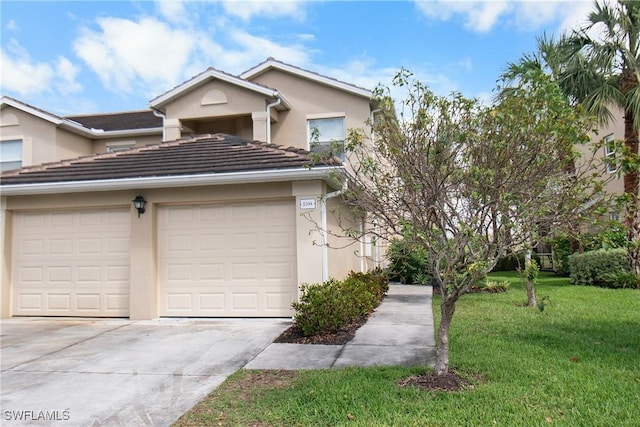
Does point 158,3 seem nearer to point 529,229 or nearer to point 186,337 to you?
point 186,337

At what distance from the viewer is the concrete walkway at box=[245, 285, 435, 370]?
6.11 meters

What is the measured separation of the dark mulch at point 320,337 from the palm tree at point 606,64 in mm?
10001

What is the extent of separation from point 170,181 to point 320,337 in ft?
14.5

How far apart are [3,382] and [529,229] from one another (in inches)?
252

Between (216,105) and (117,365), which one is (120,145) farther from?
(117,365)

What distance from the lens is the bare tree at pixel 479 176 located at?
4742 mm

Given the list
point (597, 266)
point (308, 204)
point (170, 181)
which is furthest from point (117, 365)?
point (597, 266)

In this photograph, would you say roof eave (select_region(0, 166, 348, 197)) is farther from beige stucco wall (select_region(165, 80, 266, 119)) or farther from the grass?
beige stucco wall (select_region(165, 80, 266, 119))

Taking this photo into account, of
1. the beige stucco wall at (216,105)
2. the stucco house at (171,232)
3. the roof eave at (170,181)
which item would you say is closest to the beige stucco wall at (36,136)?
the beige stucco wall at (216,105)

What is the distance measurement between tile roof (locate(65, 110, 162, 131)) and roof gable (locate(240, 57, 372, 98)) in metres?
4.05

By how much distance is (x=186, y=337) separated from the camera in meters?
7.99

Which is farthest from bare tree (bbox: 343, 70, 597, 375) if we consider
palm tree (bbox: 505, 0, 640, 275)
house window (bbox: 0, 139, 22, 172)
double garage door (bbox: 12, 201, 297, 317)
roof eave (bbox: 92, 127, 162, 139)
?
house window (bbox: 0, 139, 22, 172)

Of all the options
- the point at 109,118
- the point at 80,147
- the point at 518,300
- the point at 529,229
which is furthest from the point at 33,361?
the point at 109,118

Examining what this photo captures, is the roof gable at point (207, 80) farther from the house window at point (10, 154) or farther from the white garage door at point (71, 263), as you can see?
the white garage door at point (71, 263)
